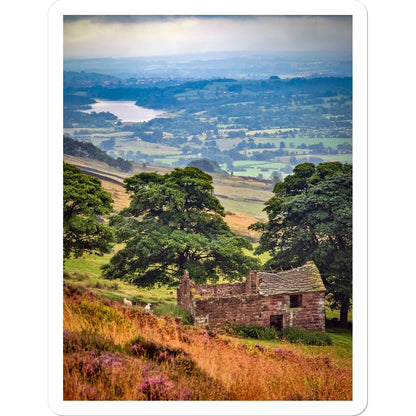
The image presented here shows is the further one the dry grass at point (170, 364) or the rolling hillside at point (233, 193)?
the rolling hillside at point (233, 193)

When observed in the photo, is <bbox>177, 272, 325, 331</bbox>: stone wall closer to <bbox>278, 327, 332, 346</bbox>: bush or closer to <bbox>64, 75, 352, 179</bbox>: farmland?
<bbox>278, 327, 332, 346</bbox>: bush

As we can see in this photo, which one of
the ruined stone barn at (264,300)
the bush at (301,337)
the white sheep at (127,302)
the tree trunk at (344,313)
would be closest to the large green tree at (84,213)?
the white sheep at (127,302)

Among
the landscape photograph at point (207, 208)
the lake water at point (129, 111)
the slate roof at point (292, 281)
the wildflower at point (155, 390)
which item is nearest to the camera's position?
the wildflower at point (155, 390)

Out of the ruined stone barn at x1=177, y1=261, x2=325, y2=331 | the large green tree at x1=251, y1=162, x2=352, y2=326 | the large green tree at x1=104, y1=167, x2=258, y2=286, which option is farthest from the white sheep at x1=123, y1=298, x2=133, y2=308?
the large green tree at x1=251, y1=162, x2=352, y2=326

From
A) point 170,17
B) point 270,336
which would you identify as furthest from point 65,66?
point 270,336

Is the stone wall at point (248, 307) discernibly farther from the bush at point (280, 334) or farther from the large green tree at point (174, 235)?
the large green tree at point (174, 235)

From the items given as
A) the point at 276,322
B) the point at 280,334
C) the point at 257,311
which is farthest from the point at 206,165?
the point at 280,334
